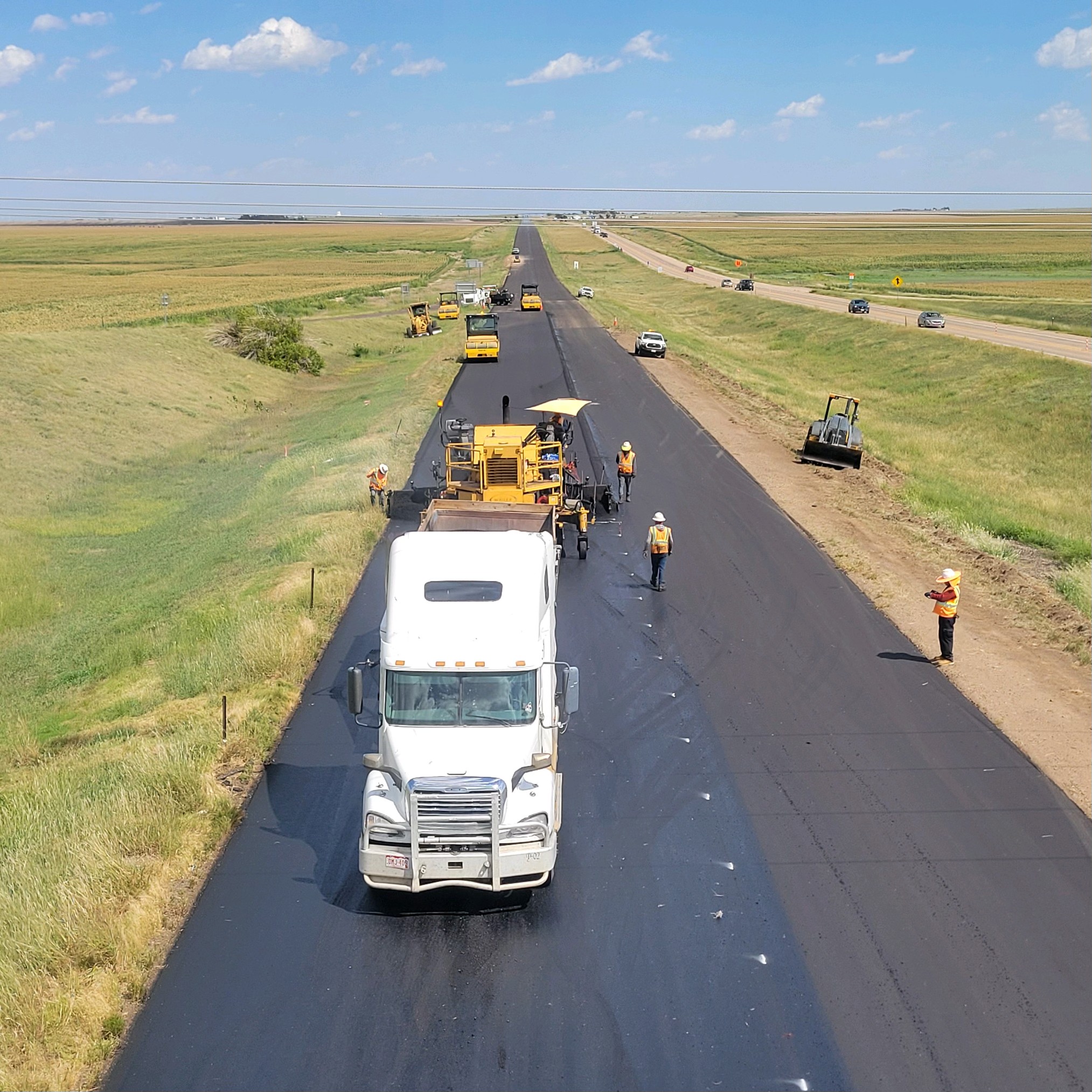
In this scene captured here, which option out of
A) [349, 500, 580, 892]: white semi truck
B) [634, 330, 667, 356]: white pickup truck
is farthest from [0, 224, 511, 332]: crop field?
[349, 500, 580, 892]: white semi truck

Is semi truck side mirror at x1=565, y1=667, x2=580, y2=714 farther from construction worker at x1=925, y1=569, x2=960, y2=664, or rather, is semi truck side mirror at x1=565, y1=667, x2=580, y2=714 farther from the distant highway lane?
the distant highway lane

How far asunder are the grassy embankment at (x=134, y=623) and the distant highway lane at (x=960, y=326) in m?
33.2

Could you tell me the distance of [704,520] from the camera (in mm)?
26922

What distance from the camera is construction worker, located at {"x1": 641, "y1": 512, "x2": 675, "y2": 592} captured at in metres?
20.9

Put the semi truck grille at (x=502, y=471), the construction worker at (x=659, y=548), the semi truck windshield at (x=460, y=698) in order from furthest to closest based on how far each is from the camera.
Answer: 1. the semi truck grille at (x=502, y=471)
2. the construction worker at (x=659, y=548)
3. the semi truck windshield at (x=460, y=698)

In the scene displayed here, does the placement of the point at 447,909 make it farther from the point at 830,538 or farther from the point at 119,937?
the point at 830,538

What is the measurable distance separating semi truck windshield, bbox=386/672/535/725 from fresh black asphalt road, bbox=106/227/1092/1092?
2.06 m

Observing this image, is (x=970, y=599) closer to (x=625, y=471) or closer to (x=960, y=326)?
(x=625, y=471)

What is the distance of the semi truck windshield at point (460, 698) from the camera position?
36.8 feet

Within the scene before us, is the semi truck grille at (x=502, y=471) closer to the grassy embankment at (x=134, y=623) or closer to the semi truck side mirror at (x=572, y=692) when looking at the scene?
the grassy embankment at (x=134, y=623)

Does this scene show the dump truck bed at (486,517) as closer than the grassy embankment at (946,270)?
Yes

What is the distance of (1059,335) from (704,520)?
50862 mm

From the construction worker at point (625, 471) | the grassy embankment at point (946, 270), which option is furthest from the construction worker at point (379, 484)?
the grassy embankment at point (946, 270)

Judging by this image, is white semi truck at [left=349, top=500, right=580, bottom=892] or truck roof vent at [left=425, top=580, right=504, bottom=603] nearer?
white semi truck at [left=349, top=500, right=580, bottom=892]
